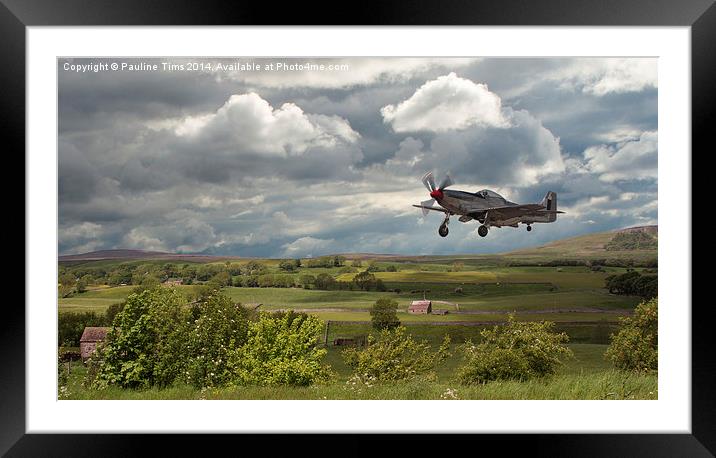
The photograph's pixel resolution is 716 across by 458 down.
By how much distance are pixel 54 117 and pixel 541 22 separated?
4.02 meters

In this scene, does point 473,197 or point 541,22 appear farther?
point 473,197

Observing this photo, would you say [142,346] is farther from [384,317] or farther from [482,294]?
[482,294]

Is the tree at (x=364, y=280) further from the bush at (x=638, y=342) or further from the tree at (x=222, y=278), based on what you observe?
the bush at (x=638, y=342)

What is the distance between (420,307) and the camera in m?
5.53

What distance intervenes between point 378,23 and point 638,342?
3.75m

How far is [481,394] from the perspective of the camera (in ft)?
17.0

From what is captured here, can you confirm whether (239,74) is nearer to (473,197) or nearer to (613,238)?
(473,197)

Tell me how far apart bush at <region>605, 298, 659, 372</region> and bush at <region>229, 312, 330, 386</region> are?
2.75m

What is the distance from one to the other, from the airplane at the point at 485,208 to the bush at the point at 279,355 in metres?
1.63

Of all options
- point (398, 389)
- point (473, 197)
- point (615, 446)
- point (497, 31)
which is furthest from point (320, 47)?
point (615, 446)

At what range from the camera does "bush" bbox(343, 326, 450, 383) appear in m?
5.39

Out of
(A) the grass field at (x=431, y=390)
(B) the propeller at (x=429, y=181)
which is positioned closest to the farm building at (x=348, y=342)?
(A) the grass field at (x=431, y=390)

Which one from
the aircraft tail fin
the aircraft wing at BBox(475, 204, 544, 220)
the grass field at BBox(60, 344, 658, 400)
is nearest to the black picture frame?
the grass field at BBox(60, 344, 658, 400)

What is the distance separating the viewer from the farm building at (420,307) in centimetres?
552
